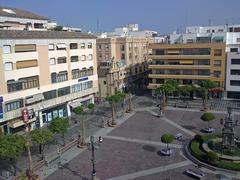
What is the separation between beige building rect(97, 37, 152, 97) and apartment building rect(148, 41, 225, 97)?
29.2 ft

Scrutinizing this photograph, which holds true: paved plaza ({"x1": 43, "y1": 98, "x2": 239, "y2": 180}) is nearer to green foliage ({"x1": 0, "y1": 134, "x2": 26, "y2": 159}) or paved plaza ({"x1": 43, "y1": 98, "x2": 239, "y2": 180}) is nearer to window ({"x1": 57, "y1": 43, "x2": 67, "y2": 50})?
green foliage ({"x1": 0, "y1": 134, "x2": 26, "y2": 159})

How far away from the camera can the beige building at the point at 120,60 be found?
254 feet

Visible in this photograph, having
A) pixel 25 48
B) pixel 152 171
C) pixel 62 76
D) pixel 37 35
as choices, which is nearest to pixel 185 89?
pixel 62 76

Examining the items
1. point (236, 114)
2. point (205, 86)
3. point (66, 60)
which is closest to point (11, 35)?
point (66, 60)

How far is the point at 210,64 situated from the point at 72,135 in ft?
128

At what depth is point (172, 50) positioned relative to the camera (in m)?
74.8

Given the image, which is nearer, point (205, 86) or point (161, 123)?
point (161, 123)

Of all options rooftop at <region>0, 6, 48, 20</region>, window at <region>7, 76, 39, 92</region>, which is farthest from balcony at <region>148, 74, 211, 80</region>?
window at <region>7, 76, 39, 92</region>

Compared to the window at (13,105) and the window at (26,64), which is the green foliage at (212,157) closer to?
the window at (13,105)

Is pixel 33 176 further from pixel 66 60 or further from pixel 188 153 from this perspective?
pixel 66 60

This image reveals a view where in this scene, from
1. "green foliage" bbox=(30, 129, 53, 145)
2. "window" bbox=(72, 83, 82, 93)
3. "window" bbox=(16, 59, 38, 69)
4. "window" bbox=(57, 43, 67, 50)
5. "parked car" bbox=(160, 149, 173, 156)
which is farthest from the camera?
"window" bbox=(72, 83, 82, 93)

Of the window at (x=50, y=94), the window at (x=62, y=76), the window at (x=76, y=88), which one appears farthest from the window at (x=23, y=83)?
the window at (x=76, y=88)

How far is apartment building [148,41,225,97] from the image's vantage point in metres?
70.5

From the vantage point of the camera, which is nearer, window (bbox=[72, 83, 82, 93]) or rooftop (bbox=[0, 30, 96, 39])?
rooftop (bbox=[0, 30, 96, 39])
